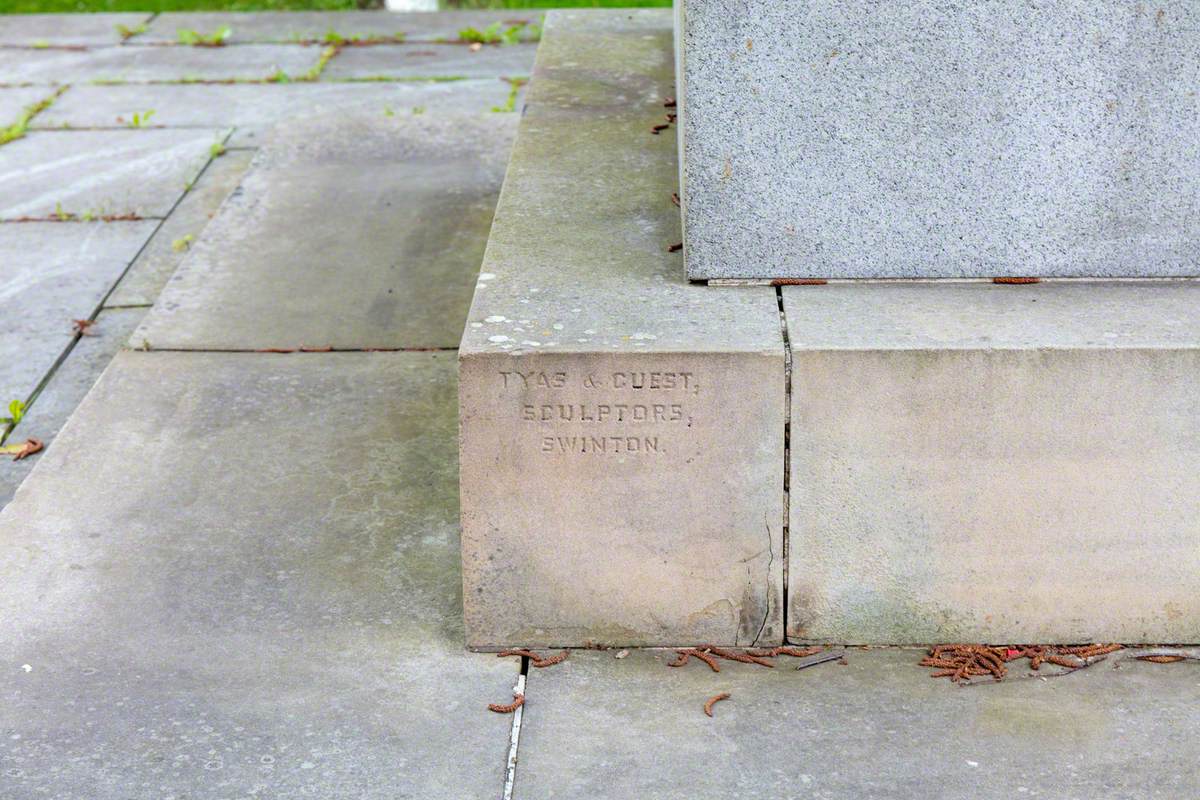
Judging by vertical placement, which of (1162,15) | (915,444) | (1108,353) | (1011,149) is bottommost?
(915,444)

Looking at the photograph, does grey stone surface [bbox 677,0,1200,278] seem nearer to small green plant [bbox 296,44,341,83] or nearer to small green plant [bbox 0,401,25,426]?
small green plant [bbox 0,401,25,426]

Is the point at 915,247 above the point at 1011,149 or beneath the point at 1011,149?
beneath

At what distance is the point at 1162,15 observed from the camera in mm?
3090

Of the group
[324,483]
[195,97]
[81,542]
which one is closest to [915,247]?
[324,483]

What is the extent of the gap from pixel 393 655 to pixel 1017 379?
1464 millimetres

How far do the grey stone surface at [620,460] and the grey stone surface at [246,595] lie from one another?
10.1 inches

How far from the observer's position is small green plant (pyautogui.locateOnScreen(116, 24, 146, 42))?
29.8 feet

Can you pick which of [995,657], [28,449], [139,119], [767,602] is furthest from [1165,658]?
[139,119]

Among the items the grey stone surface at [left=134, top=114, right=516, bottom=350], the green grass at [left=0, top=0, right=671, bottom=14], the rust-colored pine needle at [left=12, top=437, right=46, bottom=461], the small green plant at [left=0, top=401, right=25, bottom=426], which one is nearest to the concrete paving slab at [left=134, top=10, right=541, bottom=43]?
the green grass at [left=0, top=0, right=671, bottom=14]

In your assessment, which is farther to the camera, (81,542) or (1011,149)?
(81,542)

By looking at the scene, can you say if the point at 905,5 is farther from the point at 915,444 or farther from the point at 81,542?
the point at 81,542

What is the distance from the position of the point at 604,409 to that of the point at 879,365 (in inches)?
22.7

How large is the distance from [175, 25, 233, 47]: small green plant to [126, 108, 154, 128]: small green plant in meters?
1.57

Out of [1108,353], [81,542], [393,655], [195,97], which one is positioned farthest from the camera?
[195,97]
